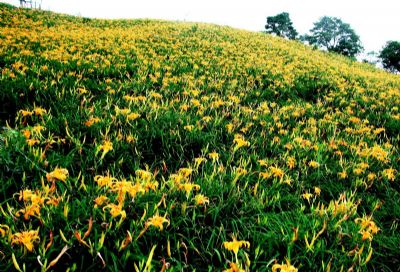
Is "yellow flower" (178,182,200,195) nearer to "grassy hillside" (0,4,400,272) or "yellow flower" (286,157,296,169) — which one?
"grassy hillside" (0,4,400,272)

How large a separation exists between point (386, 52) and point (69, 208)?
35182 mm

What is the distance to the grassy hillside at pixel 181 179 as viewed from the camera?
153 cm

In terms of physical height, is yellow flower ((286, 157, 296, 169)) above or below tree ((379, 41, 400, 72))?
below

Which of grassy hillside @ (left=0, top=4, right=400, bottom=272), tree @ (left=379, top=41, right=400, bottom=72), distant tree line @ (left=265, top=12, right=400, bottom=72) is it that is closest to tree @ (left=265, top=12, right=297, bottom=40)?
distant tree line @ (left=265, top=12, right=400, bottom=72)

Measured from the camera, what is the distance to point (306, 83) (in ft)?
22.4

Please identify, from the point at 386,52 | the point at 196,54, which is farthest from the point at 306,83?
the point at 386,52

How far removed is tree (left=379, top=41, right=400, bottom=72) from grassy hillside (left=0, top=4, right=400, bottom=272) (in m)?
28.5

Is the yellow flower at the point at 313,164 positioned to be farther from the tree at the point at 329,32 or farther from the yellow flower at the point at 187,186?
the tree at the point at 329,32

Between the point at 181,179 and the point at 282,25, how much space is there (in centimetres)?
4213

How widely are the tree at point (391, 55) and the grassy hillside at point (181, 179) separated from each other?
28.5 meters

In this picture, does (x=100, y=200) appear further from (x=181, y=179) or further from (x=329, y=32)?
(x=329, y=32)

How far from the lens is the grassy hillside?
153 centimetres

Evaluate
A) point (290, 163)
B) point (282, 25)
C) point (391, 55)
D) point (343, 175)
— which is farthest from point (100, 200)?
point (282, 25)

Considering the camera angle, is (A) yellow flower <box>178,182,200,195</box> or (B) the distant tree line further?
(B) the distant tree line
